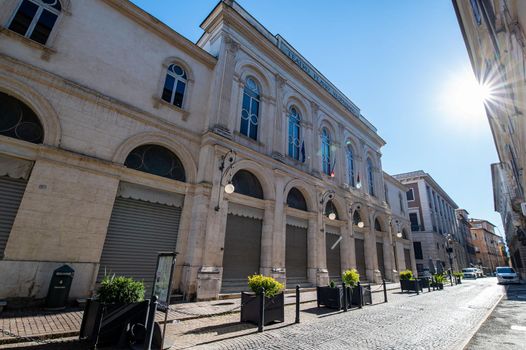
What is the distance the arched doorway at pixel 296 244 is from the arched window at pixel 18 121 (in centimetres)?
1148

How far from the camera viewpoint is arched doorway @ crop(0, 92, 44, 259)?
7148 mm

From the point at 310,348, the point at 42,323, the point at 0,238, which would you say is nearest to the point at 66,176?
the point at 0,238

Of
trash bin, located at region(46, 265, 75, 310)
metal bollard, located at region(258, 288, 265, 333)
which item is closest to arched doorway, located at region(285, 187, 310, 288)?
metal bollard, located at region(258, 288, 265, 333)

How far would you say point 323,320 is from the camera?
7656mm

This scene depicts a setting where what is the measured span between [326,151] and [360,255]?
27.8 feet

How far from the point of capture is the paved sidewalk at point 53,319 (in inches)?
193

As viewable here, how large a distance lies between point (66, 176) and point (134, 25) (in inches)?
281

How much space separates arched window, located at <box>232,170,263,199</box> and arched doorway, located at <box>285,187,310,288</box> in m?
2.47

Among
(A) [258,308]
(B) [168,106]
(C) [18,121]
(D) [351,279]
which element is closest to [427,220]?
A: (D) [351,279]

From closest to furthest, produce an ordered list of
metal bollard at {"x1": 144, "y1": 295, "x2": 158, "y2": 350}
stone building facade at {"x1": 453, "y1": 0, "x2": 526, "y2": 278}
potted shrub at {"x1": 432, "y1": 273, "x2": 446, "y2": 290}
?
metal bollard at {"x1": 144, "y1": 295, "x2": 158, "y2": 350} → stone building facade at {"x1": 453, "y1": 0, "x2": 526, "y2": 278} → potted shrub at {"x1": 432, "y1": 273, "x2": 446, "y2": 290}

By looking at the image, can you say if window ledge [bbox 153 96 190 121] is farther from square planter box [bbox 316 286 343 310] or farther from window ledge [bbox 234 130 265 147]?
square planter box [bbox 316 286 343 310]

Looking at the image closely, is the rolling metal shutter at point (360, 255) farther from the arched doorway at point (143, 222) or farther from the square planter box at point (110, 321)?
the square planter box at point (110, 321)

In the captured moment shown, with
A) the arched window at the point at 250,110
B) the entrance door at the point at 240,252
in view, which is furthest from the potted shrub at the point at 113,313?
the arched window at the point at 250,110

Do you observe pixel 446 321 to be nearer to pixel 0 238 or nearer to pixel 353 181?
pixel 0 238
